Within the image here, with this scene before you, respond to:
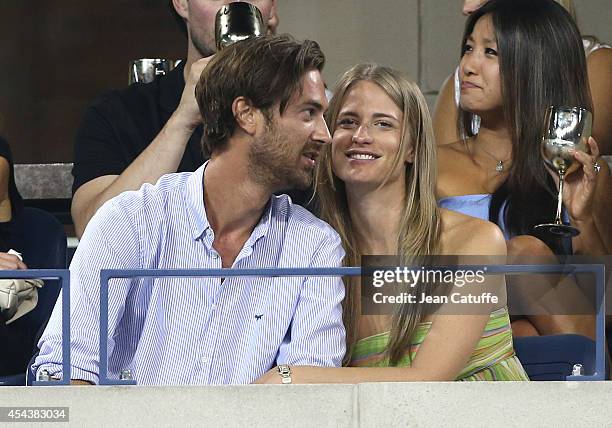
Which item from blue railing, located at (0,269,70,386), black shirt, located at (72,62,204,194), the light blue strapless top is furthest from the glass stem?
blue railing, located at (0,269,70,386)

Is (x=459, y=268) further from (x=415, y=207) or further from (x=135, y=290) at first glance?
(x=135, y=290)

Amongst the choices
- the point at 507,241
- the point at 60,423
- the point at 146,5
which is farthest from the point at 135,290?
the point at 146,5

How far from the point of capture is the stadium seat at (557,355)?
3.88m

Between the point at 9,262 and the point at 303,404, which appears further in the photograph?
the point at 9,262

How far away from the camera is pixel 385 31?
6398 millimetres

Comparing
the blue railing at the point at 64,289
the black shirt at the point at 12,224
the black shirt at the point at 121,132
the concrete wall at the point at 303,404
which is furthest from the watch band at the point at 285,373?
the black shirt at the point at 12,224

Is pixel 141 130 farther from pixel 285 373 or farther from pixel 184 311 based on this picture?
pixel 285 373

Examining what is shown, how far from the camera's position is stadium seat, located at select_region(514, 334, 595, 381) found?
3.88m

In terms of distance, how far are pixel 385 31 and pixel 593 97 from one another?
1.76m

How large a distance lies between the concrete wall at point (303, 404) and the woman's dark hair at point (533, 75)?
3.23 feet

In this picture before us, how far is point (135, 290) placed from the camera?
370cm

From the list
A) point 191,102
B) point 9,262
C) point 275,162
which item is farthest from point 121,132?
point 275,162

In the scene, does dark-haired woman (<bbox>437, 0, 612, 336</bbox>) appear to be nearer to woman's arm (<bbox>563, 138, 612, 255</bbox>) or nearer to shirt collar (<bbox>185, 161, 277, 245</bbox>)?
woman's arm (<bbox>563, 138, 612, 255</bbox>)

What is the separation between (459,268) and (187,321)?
0.63 m
